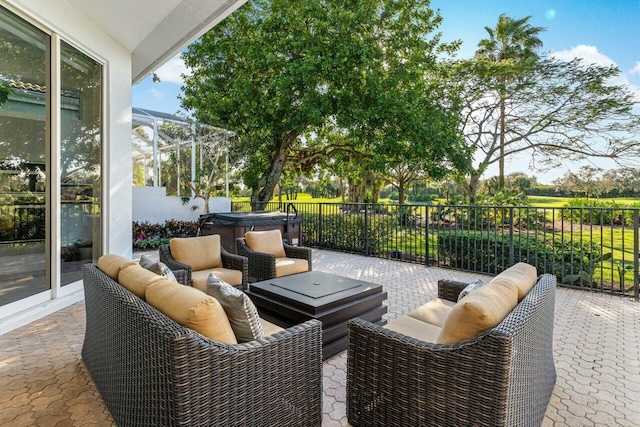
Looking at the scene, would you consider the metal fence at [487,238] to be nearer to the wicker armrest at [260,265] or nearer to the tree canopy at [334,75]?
the tree canopy at [334,75]

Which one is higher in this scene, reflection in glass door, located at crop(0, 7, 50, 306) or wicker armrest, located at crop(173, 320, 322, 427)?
reflection in glass door, located at crop(0, 7, 50, 306)

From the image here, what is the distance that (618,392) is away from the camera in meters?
2.21

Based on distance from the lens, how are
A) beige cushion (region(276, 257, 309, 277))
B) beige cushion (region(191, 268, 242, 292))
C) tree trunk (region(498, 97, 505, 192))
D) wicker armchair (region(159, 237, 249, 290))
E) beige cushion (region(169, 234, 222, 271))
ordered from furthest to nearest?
tree trunk (region(498, 97, 505, 192))
beige cushion (region(276, 257, 309, 277))
beige cushion (region(169, 234, 222, 271))
wicker armchair (region(159, 237, 249, 290))
beige cushion (region(191, 268, 242, 292))

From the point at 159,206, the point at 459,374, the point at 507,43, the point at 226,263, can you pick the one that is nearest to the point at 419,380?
the point at 459,374

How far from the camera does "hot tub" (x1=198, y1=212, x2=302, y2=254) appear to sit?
602cm

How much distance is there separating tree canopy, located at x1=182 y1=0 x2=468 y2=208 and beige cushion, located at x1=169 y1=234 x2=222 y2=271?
580 cm

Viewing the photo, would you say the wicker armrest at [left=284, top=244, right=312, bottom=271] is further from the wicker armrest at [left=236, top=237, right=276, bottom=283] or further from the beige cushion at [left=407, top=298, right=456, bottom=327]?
the beige cushion at [left=407, top=298, right=456, bottom=327]

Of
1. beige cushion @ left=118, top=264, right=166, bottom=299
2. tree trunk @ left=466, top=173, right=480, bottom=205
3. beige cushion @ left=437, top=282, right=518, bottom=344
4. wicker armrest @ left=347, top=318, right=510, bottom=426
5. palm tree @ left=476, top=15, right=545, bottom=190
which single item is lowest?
wicker armrest @ left=347, top=318, right=510, bottom=426

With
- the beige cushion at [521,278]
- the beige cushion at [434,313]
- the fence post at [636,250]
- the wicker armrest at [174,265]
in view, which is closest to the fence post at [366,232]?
the fence post at [636,250]

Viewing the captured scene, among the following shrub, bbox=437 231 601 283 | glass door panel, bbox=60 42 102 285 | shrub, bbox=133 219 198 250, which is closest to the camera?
glass door panel, bbox=60 42 102 285

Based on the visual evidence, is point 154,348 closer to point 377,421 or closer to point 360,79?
point 377,421

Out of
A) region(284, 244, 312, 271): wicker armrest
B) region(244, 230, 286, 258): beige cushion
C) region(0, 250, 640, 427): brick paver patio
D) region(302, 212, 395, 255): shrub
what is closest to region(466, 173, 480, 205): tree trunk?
region(302, 212, 395, 255): shrub

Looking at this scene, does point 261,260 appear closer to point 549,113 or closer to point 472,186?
point 472,186

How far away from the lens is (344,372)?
2453mm
